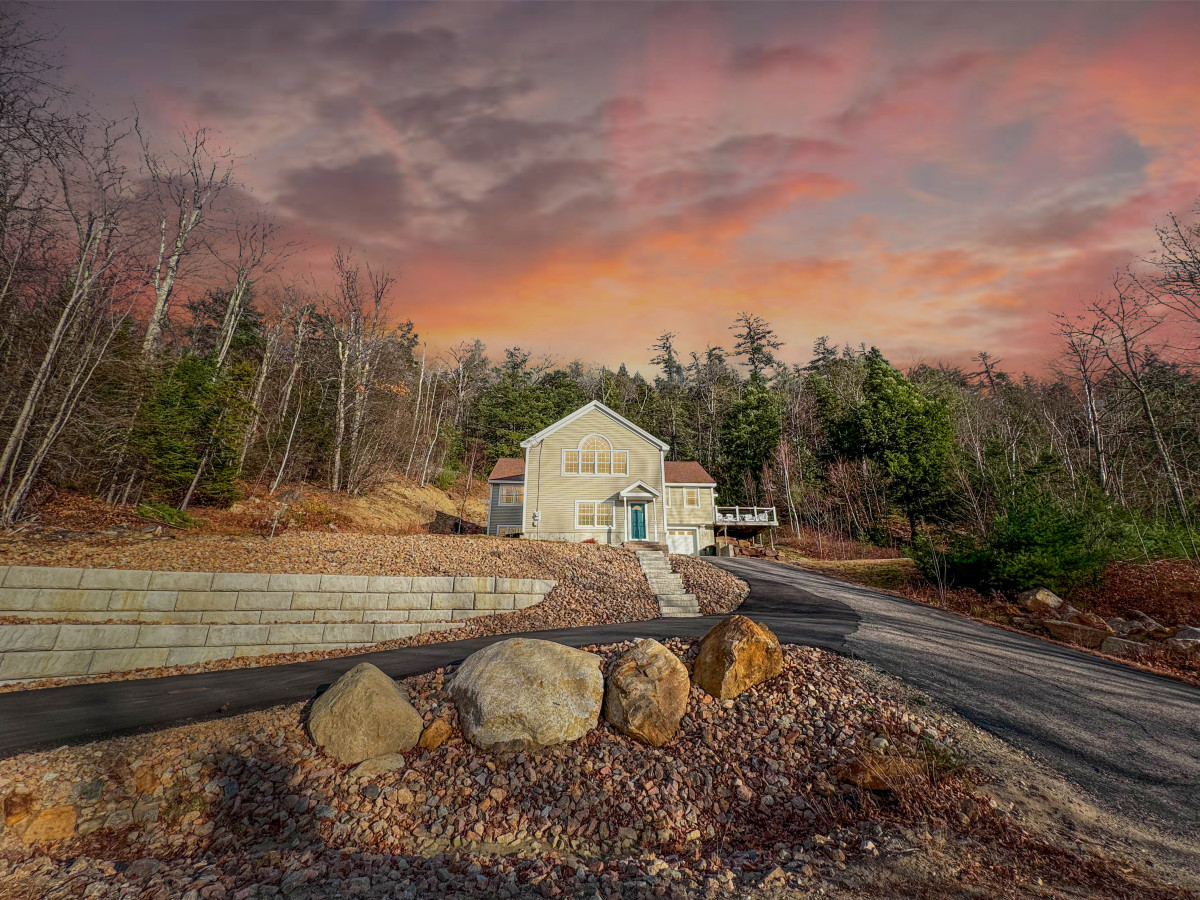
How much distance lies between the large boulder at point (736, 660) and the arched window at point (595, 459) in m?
17.0

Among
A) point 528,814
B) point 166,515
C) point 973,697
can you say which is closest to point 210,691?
point 528,814

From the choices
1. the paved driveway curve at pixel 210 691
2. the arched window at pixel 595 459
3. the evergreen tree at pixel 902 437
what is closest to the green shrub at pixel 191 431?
the paved driveway curve at pixel 210 691

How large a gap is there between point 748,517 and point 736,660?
24947 millimetres

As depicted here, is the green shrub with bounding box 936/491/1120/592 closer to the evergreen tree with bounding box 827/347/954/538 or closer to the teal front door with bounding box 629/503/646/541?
the teal front door with bounding box 629/503/646/541

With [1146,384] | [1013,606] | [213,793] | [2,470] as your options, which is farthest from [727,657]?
[1146,384]

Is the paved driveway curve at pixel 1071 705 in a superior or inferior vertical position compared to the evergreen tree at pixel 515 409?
inferior

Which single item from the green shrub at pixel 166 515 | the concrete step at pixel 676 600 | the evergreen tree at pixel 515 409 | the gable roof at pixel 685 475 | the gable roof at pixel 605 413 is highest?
the evergreen tree at pixel 515 409

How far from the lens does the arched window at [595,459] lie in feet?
74.5

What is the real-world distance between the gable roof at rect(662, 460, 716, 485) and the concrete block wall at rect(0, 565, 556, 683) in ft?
61.1

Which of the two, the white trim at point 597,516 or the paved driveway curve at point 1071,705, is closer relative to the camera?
the paved driveway curve at point 1071,705

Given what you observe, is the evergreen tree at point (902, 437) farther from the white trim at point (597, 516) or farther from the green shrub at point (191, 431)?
the green shrub at point (191, 431)

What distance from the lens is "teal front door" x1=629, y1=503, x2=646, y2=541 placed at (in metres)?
22.4

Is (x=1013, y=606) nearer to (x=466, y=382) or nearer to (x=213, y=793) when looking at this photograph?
(x=213, y=793)

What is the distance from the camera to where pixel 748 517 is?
2916 cm
